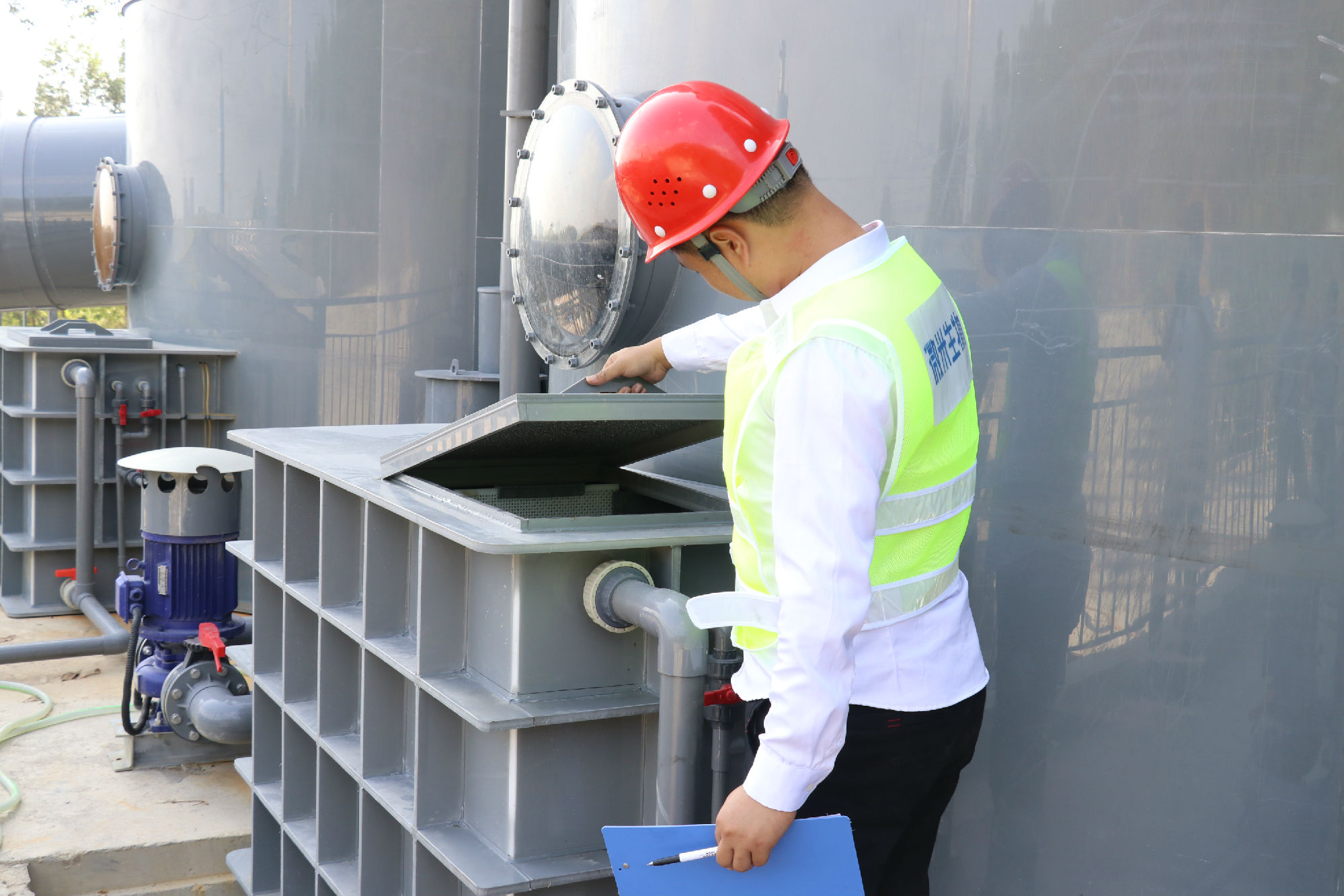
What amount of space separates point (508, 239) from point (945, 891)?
8.36 feet

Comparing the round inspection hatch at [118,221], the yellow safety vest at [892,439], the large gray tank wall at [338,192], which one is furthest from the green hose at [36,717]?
the yellow safety vest at [892,439]

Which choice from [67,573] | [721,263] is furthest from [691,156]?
[67,573]

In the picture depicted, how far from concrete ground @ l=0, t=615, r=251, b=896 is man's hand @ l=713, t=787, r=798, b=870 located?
11.5ft

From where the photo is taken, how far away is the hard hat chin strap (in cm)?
187

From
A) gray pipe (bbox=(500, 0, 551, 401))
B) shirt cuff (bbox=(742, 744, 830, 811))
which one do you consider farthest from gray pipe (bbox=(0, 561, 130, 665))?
shirt cuff (bbox=(742, 744, 830, 811))

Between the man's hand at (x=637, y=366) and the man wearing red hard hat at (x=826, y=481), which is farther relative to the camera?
the man's hand at (x=637, y=366)

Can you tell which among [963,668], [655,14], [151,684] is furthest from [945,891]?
[151,684]

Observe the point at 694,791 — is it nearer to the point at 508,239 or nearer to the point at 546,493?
the point at 546,493

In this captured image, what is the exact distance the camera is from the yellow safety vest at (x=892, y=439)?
1690 millimetres

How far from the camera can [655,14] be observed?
10.8 feet

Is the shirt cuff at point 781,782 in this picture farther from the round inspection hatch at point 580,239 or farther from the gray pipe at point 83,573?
the gray pipe at point 83,573

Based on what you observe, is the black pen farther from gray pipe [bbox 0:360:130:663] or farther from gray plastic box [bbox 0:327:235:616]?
gray plastic box [bbox 0:327:235:616]

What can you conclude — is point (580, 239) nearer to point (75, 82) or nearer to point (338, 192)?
point (338, 192)

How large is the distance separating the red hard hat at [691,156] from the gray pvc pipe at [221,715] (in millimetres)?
3676
